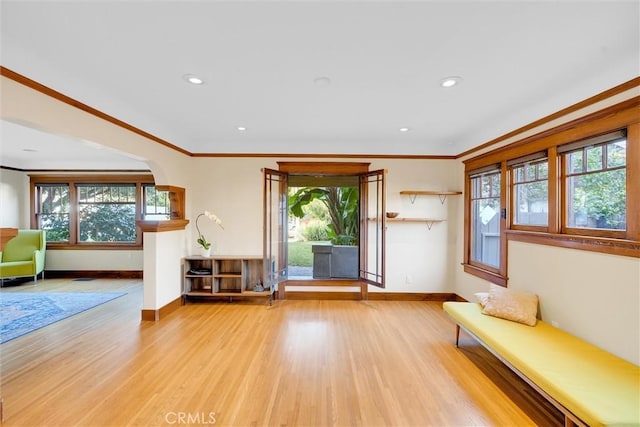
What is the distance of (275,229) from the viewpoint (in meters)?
4.43

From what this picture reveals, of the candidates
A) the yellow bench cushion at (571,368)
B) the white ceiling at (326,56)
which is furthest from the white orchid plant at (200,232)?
the yellow bench cushion at (571,368)

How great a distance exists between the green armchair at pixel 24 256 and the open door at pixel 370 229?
6320 millimetres

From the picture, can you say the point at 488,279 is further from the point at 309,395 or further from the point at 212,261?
the point at 212,261

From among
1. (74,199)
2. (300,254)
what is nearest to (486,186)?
(300,254)

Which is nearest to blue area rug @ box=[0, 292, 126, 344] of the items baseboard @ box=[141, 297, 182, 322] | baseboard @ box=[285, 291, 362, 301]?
baseboard @ box=[141, 297, 182, 322]

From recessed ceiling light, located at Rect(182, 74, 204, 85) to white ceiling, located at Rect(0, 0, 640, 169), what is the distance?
3.1 inches

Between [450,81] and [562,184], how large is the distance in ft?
4.90

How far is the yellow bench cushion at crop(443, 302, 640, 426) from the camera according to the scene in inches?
57.9

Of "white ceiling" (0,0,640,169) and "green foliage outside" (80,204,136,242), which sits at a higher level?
"white ceiling" (0,0,640,169)

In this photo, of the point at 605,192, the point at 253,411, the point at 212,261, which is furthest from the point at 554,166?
the point at 212,261

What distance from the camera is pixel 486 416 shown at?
1.92 metres

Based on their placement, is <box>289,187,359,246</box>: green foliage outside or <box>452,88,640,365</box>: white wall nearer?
<box>452,88,640,365</box>: white wall

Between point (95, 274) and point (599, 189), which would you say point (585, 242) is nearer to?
point (599, 189)

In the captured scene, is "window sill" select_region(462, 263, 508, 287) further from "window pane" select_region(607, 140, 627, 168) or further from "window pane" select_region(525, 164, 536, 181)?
"window pane" select_region(607, 140, 627, 168)
